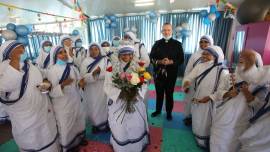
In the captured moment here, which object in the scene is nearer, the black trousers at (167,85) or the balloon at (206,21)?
the black trousers at (167,85)

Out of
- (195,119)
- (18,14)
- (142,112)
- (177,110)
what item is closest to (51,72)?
(142,112)

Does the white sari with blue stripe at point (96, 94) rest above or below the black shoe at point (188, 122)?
above

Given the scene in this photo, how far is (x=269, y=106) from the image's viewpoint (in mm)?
1739

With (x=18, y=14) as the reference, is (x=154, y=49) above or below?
below

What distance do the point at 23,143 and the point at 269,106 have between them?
2.85m

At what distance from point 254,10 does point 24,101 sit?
13.0ft

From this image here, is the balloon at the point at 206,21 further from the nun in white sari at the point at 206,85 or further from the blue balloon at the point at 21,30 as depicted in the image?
the blue balloon at the point at 21,30

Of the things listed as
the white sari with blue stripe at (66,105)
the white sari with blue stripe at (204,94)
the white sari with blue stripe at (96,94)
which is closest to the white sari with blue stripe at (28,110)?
the white sari with blue stripe at (66,105)

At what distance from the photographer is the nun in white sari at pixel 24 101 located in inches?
75.7

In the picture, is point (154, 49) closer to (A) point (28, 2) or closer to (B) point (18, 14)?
(A) point (28, 2)

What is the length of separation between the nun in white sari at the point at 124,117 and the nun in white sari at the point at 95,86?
0.69 m

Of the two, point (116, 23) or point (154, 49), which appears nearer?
point (154, 49)

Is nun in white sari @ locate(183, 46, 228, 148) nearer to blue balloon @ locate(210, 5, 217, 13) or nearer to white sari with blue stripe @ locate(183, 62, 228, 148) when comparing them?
white sari with blue stripe @ locate(183, 62, 228, 148)

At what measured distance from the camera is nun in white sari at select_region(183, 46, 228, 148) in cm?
252
